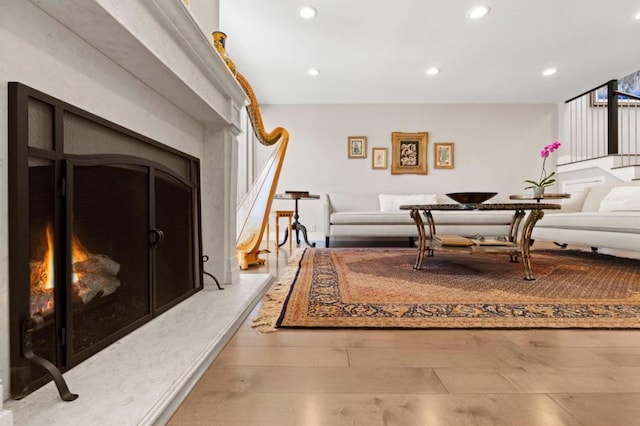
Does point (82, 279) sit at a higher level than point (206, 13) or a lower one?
lower

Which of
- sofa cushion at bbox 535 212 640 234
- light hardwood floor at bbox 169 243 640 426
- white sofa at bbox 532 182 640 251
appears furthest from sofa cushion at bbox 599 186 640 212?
light hardwood floor at bbox 169 243 640 426

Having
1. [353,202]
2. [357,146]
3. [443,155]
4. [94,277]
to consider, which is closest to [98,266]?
[94,277]

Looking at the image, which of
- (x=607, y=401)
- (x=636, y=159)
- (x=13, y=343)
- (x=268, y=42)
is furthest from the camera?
(x=636, y=159)

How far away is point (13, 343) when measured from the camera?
58 cm

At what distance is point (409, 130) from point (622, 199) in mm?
2895

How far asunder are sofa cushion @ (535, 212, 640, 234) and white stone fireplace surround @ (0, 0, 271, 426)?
2.82 meters

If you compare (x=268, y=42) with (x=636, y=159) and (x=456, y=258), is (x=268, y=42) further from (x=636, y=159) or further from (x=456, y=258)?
(x=636, y=159)

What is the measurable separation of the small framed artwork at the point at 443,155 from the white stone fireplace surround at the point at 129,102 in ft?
14.2

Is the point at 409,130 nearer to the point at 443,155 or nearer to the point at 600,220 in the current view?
the point at 443,155

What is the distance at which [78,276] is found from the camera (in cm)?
77

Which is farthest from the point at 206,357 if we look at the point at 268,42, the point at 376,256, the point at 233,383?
the point at 268,42

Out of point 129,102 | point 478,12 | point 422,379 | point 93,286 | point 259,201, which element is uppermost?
point 478,12

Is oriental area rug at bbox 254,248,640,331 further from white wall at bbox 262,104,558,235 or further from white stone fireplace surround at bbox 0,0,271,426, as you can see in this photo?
white wall at bbox 262,104,558,235

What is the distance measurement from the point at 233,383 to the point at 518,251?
1941 mm
